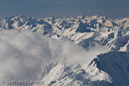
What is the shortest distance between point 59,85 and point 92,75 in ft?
118

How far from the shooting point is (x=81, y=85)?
7200 inches

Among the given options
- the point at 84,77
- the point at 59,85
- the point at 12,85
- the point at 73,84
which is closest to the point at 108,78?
the point at 84,77

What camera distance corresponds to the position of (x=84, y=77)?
19700cm

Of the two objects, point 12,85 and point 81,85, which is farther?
point 12,85

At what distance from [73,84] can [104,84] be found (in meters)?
28.6

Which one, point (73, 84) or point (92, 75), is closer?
point (73, 84)

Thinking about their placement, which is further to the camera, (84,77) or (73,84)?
(84,77)

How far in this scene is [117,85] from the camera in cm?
19975

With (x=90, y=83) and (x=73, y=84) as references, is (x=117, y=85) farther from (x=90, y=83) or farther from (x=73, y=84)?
(x=73, y=84)

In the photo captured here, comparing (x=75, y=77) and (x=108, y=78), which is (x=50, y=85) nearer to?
(x=75, y=77)

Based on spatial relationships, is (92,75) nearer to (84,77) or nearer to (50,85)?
(84,77)

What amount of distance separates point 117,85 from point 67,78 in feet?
161

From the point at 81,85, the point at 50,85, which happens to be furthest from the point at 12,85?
the point at 81,85

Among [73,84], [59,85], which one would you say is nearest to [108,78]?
[73,84]
